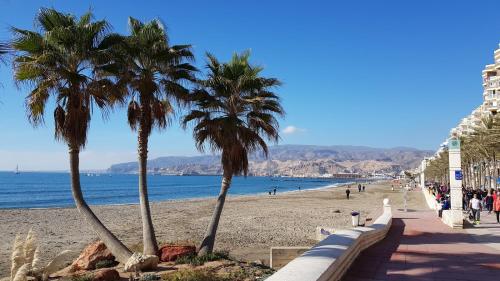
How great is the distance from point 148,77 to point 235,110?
8.52ft

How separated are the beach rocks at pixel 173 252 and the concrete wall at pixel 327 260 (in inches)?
199

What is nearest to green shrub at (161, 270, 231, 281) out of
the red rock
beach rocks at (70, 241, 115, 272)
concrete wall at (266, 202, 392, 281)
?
the red rock


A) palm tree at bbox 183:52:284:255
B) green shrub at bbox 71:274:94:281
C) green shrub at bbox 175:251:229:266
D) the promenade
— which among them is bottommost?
green shrub at bbox 71:274:94:281

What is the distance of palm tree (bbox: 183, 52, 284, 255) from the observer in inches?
516

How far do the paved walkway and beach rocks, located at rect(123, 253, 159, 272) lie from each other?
5.07 m

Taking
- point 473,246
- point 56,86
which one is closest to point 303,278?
point 473,246

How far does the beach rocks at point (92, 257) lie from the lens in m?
12.2

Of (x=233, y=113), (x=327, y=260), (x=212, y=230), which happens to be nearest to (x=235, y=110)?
(x=233, y=113)

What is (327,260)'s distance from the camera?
18.9 ft

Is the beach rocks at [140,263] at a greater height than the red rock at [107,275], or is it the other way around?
the beach rocks at [140,263]

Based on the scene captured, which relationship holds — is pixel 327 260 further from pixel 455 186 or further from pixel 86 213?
pixel 455 186

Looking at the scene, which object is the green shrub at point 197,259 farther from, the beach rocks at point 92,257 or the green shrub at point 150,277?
the beach rocks at point 92,257

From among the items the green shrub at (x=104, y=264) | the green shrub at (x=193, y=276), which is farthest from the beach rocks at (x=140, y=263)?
the green shrub at (x=104, y=264)

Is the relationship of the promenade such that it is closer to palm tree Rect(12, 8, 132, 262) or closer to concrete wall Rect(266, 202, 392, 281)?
concrete wall Rect(266, 202, 392, 281)
